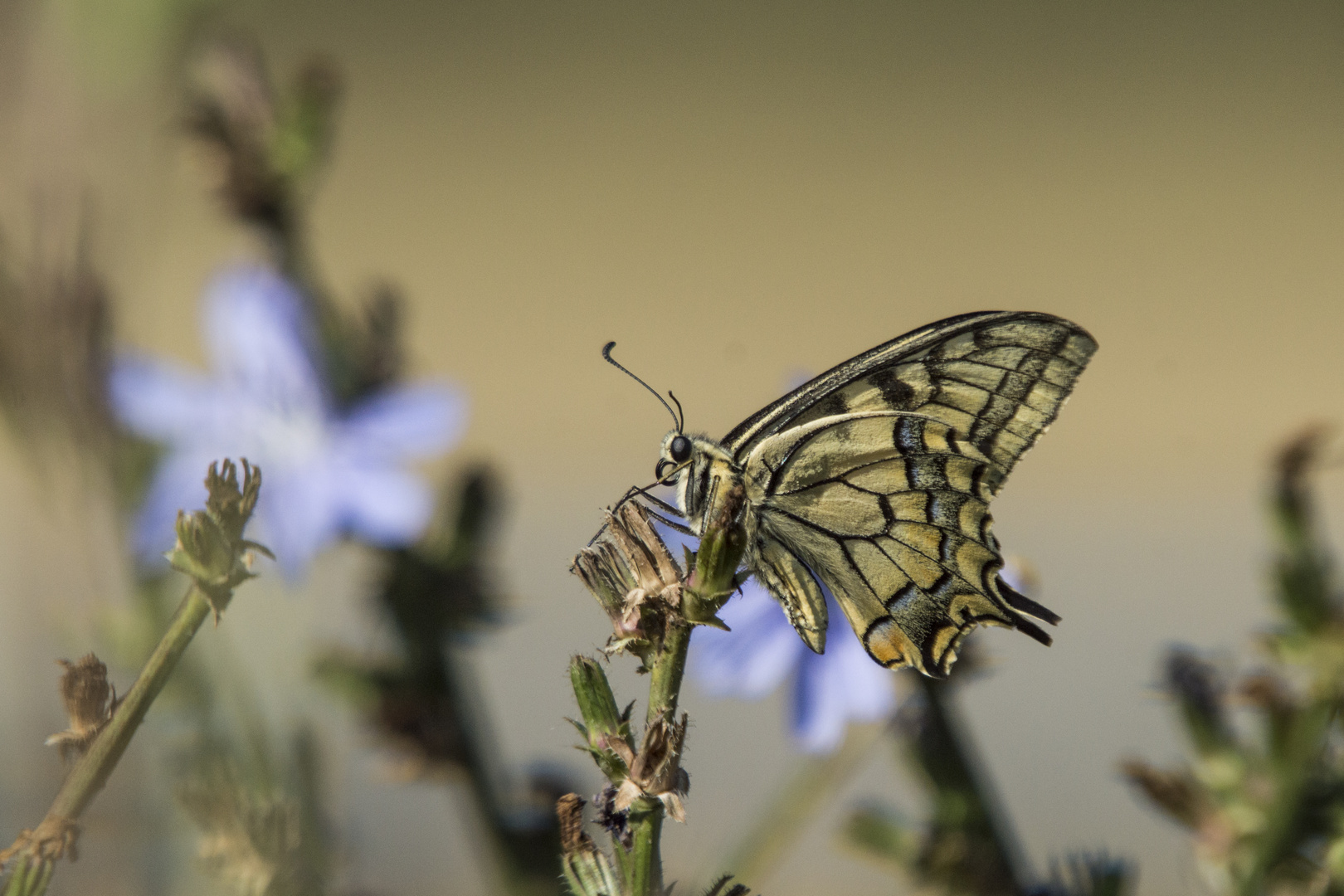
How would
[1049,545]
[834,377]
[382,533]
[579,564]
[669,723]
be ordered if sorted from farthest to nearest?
[1049,545] < [382,533] < [834,377] < [579,564] < [669,723]

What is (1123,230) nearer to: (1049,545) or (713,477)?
(1049,545)

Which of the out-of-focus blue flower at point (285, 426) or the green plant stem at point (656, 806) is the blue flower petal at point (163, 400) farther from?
the green plant stem at point (656, 806)

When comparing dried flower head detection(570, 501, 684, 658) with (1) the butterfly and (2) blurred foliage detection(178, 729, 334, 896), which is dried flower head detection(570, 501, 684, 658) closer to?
(2) blurred foliage detection(178, 729, 334, 896)

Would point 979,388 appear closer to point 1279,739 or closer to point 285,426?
point 1279,739

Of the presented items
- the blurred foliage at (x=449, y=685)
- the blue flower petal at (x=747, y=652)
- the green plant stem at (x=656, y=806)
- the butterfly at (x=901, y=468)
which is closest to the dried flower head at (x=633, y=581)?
the green plant stem at (x=656, y=806)

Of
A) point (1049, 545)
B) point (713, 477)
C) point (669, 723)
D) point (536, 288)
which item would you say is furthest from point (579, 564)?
point (536, 288)

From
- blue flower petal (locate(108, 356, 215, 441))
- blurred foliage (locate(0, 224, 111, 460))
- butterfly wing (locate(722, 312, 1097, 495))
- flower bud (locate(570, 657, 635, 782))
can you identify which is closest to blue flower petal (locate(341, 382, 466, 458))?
blue flower petal (locate(108, 356, 215, 441))
